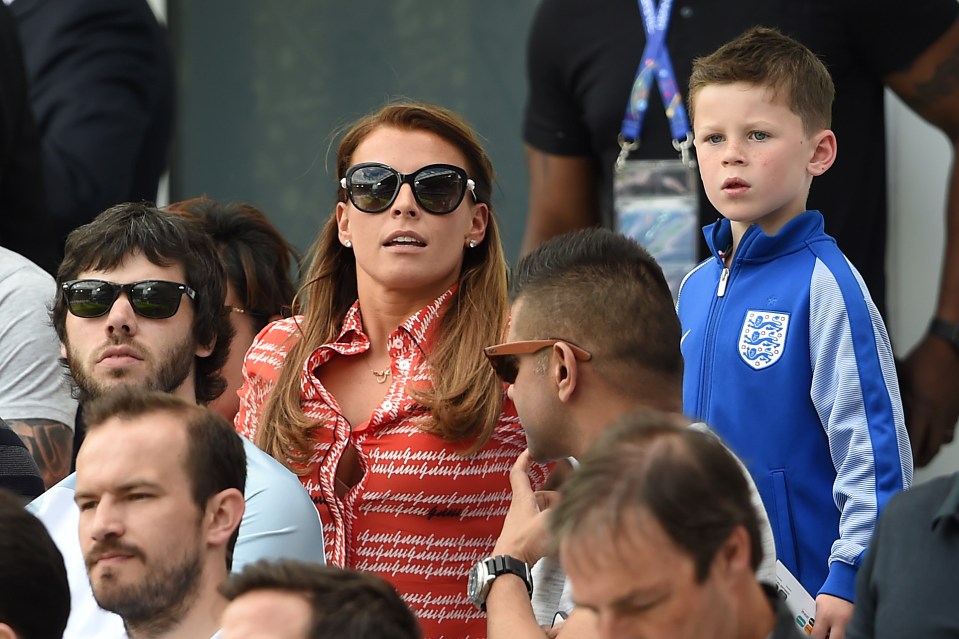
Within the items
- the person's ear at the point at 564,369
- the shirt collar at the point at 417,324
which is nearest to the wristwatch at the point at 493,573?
the person's ear at the point at 564,369

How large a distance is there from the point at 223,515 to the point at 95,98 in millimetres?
2696

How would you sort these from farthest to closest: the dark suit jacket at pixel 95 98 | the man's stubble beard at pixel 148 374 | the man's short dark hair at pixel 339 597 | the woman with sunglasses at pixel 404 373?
the dark suit jacket at pixel 95 98 < the man's stubble beard at pixel 148 374 < the woman with sunglasses at pixel 404 373 < the man's short dark hair at pixel 339 597

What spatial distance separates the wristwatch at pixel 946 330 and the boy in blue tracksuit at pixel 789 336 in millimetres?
954

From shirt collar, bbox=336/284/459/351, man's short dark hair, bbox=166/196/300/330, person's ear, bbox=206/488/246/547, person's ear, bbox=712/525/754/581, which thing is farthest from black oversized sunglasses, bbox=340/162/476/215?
person's ear, bbox=712/525/754/581

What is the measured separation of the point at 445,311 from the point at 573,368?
93cm

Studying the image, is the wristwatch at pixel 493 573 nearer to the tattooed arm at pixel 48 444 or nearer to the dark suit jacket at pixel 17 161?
the tattooed arm at pixel 48 444

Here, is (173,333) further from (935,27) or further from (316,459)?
(935,27)

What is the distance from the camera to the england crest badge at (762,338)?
143 inches

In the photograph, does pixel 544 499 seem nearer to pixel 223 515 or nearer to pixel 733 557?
pixel 223 515

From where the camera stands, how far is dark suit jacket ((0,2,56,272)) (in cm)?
510

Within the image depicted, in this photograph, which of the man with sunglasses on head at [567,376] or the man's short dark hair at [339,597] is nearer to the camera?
the man's short dark hair at [339,597]

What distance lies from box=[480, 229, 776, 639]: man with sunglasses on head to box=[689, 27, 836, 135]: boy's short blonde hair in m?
0.62

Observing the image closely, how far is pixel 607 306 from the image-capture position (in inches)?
131

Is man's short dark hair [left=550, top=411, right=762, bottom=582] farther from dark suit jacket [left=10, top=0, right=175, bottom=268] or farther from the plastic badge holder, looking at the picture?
dark suit jacket [left=10, top=0, right=175, bottom=268]
